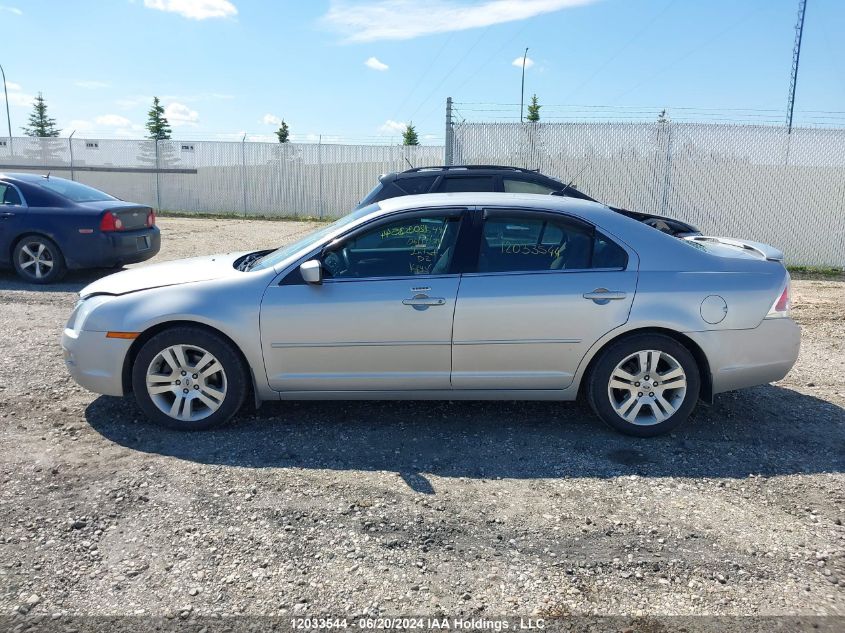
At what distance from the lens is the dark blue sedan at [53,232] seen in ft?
31.0

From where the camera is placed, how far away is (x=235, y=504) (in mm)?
3637

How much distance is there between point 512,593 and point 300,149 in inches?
807

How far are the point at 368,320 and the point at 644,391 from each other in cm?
186

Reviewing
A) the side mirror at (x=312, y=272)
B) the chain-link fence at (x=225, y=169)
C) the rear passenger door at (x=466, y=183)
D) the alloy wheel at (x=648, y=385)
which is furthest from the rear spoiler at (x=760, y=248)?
the chain-link fence at (x=225, y=169)

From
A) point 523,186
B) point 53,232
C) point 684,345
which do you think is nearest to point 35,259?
point 53,232

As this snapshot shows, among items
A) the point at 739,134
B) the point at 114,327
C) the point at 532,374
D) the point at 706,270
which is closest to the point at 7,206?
the point at 114,327

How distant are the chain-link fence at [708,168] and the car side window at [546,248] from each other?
9.84 metres

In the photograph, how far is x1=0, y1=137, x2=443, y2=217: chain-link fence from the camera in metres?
21.6

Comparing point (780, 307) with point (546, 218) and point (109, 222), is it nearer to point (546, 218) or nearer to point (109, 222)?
point (546, 218)

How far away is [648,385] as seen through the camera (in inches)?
178

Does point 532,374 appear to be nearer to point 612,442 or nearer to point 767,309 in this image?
point 612,442

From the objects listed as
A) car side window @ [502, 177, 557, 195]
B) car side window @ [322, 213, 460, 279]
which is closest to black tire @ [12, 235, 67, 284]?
car side window @ [502, 177, 557, 195]

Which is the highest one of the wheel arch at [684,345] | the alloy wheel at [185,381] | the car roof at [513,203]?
the car roof at [513,203]

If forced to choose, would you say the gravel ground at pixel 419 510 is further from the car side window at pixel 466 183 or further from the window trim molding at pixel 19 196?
the window trim molding at pixel 19 196
